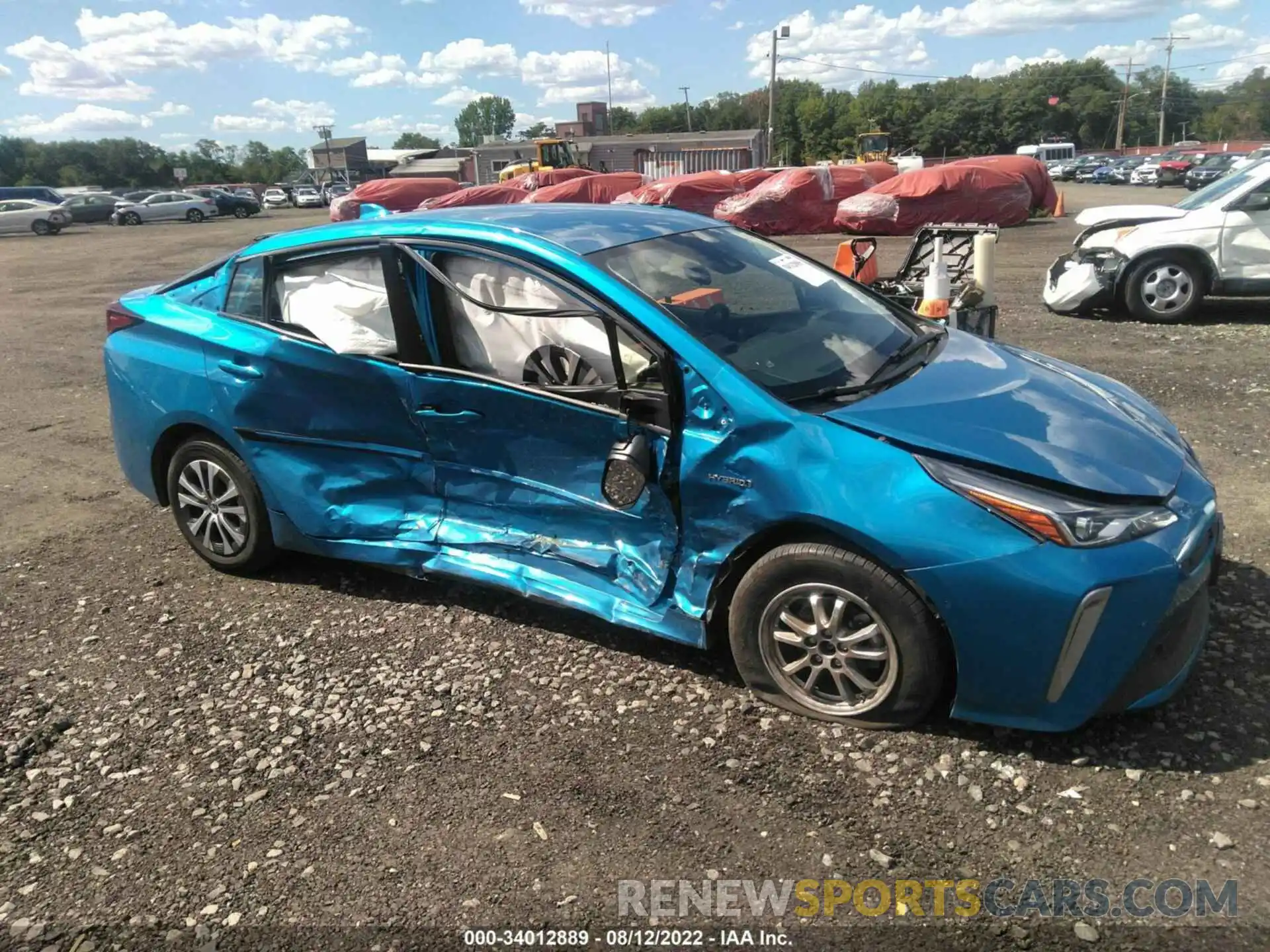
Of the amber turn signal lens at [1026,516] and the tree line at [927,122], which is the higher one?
the tree line at [927,122]

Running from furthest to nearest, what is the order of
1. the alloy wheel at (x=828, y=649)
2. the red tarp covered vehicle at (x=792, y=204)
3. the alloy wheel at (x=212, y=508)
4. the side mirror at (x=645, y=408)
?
the red tarp covered vehicle at (x=792, y=204)
the alloy wheel at (x=212, y=508)
the side mirror at (x=645, y=408)
the alloy wheel at (x=828, y=649)

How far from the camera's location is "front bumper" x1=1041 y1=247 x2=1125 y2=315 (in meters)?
9.21

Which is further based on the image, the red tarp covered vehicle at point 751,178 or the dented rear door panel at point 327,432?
the red tarp covered vehicle at point 751,178

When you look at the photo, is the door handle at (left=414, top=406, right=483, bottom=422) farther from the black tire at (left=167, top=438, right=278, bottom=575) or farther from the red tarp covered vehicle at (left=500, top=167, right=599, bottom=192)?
the red tarp covered vehicle at (left=500, top=167, right=599, bottom=192)

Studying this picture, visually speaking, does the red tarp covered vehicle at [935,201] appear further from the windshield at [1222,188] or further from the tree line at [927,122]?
the tree line at [927,122]

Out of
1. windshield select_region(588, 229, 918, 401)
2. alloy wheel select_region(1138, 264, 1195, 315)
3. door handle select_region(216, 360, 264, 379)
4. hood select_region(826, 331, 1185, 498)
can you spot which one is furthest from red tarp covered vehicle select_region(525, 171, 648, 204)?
hood select_region(826, 331, 1185, 498)

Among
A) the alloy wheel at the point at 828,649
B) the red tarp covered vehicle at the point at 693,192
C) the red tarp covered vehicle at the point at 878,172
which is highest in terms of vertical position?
the red tarp covered vehicle at the point at 878,172

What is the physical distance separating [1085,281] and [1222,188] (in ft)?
5.10

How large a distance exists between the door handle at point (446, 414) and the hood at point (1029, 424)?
1397 mm

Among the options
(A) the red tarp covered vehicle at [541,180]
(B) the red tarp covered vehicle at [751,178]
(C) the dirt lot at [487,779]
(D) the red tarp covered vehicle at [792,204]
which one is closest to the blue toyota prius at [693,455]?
(C) the dirt lot at [487,779]

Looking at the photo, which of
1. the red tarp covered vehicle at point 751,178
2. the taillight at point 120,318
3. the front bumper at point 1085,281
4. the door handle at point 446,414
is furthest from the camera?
the red tarp covered vehicle at point 751,178

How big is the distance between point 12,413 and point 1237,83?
14947cm

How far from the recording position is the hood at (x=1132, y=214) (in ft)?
30.5

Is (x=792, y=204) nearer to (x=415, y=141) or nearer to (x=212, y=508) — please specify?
(x=212, y=508)
